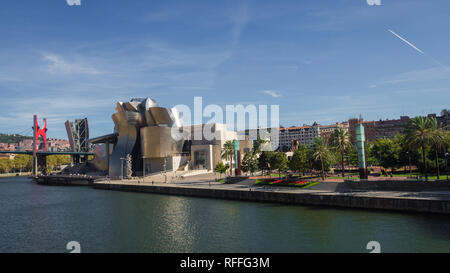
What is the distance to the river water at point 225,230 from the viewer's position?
1822 centimetres

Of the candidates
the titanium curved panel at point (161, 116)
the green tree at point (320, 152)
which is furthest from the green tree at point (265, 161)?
the titanium curved panel at point (161, 116)

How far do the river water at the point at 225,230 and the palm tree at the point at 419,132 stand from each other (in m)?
12.7

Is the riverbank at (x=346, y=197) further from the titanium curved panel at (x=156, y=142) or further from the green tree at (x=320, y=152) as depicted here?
the titanium curved panel at (x=156, y=142)

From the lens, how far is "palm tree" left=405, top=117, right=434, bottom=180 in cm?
3372

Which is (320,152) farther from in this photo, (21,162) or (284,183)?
(21,162)

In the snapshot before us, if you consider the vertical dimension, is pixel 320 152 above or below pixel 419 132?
below

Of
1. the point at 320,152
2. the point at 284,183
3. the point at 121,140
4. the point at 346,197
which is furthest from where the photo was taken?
the point at 121,140

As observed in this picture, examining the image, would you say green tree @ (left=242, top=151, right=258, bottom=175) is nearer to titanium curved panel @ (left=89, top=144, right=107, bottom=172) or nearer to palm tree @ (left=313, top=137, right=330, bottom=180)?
palm tree @ (left=313, top=137, right=330, bottom=180)

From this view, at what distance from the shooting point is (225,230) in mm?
22266

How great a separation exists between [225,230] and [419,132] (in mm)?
25792

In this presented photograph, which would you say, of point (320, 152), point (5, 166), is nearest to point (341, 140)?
point (320, 152)

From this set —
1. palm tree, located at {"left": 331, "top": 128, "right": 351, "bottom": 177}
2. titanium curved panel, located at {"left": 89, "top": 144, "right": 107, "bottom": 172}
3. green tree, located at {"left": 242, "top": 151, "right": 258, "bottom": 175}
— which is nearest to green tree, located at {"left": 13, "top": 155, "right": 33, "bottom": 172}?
titanium curved panel, located at {"left": 89, "top": 144, "right": 107, "bottom": 172}

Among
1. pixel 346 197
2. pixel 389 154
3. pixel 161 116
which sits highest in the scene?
pixel 161 116

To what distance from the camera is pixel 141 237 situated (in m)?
21.1
